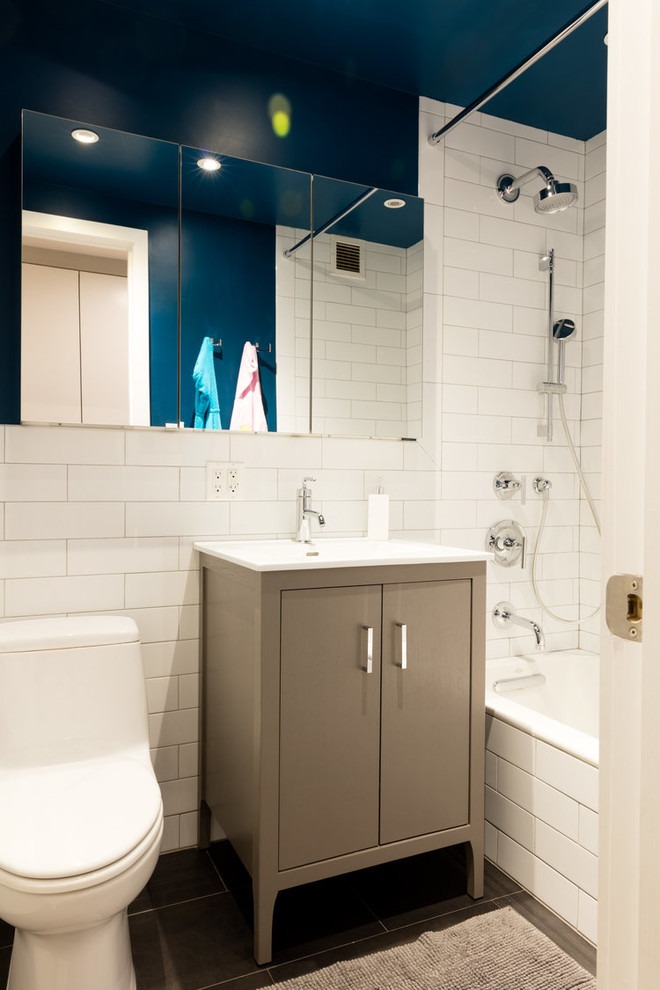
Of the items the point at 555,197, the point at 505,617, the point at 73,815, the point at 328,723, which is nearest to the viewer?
the point at 73,815

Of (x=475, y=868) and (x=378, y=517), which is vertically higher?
(x=378, y=517)

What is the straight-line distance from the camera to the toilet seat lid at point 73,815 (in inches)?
50.3

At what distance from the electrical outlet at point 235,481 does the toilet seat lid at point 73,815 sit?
857mm

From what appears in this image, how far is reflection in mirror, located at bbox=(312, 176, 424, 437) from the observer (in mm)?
2330

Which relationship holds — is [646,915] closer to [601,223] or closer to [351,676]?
[351,676]

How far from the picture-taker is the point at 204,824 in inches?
84.0

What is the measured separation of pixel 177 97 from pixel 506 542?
1943 mm

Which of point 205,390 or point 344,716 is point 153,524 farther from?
point 344,716

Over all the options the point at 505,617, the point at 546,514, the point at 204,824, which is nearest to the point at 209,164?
the point at 546,514

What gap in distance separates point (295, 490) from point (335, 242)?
88cm

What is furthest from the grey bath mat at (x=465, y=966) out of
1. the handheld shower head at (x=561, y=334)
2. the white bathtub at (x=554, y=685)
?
the handheld shower head at (x=561, y=334)

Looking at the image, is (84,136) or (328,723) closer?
(328,723)

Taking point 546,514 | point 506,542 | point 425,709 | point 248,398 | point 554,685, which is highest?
point 248,398

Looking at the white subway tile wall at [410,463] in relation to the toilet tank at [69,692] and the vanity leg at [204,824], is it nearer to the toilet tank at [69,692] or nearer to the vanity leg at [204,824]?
the vanity leg at [204,824]
